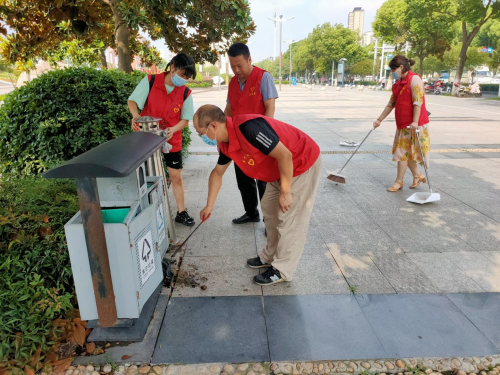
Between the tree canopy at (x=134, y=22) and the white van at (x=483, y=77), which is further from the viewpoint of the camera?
the white van at (x=483, y=77)

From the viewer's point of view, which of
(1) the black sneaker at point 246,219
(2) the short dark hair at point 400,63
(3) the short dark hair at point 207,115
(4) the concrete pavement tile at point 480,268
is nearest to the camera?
(3) the short dark hair at point 207,115

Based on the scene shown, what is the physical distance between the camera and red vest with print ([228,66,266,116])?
3.50 m

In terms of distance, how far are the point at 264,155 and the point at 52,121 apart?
2.93 m

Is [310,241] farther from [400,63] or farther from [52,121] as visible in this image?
[52,121]

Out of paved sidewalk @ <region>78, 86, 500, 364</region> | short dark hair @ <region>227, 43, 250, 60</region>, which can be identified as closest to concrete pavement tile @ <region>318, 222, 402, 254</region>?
paved sidewalk @ <region>78, 86, 500, 364</region>

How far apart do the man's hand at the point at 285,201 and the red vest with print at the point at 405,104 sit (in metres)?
3.10

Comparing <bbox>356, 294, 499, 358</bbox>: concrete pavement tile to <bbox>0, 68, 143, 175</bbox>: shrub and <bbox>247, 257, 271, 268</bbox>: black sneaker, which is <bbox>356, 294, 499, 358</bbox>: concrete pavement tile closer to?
<bbox>247, 257, 271, 268</bbox>: black sneaker

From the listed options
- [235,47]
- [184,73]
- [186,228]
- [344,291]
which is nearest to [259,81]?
[235,47]

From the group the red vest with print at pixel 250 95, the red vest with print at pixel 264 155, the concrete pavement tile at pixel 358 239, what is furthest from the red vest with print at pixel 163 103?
the concrete pavement tile at pixel 358 239

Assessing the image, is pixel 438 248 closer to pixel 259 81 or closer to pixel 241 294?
pixel 241 294

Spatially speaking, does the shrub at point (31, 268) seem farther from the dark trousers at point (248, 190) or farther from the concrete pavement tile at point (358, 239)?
the concrete pavement tile at point (358, 239)

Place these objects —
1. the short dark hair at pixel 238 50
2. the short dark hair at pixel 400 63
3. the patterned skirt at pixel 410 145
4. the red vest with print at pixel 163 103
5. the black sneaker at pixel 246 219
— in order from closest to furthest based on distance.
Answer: the short dark hair at pixel 238 50 → the red vest with print at pixel 163 103 → the black sneaker at pixel 246 219 → the short dark hair at pixel 400 63 → the patterned skirt at pixel 410 145

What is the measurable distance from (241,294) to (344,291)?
0.78 m

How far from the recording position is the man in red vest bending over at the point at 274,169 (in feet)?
7.69
